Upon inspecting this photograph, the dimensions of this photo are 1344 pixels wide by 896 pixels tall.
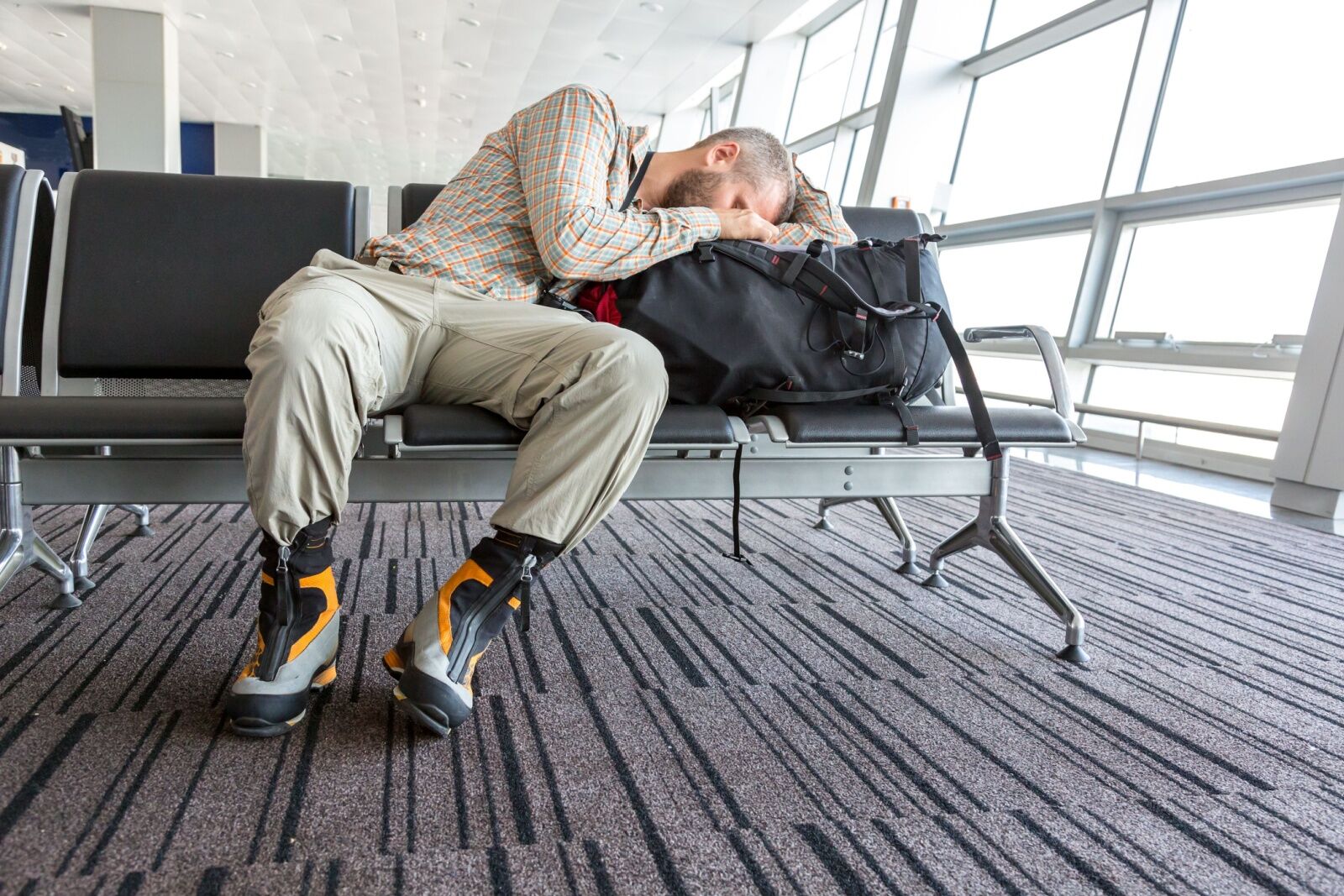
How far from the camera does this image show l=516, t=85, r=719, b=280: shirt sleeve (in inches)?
51.2

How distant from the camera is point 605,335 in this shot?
1.17 m

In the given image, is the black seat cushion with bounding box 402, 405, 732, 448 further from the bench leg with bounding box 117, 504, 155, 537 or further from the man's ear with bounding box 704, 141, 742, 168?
the bench leg with bounding box 117, 504, 155, 537

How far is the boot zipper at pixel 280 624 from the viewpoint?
3.42 feet

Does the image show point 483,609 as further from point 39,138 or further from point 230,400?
point 39,138

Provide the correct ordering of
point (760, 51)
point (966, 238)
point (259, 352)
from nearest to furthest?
point (259, 352)
point (966, 238)
point (760, 51)

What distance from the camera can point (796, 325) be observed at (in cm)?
136

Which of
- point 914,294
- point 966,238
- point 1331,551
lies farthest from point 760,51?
point 914,294

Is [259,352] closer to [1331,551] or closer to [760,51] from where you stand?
[1331,551]

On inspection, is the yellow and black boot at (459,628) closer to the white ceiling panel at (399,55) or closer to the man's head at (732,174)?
the man's head at (732,174)

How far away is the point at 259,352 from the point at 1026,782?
43.1 inches

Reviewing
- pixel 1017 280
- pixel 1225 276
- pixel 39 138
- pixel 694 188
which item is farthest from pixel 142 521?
pixel 39 138

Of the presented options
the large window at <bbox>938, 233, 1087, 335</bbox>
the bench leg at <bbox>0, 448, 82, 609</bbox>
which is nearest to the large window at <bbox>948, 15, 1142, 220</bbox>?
the large window at <bbox>938, 233, 1087, 335</bbox>

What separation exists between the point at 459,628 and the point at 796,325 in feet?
2.30

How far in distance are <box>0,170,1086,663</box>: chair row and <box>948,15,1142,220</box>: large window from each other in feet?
14.2
